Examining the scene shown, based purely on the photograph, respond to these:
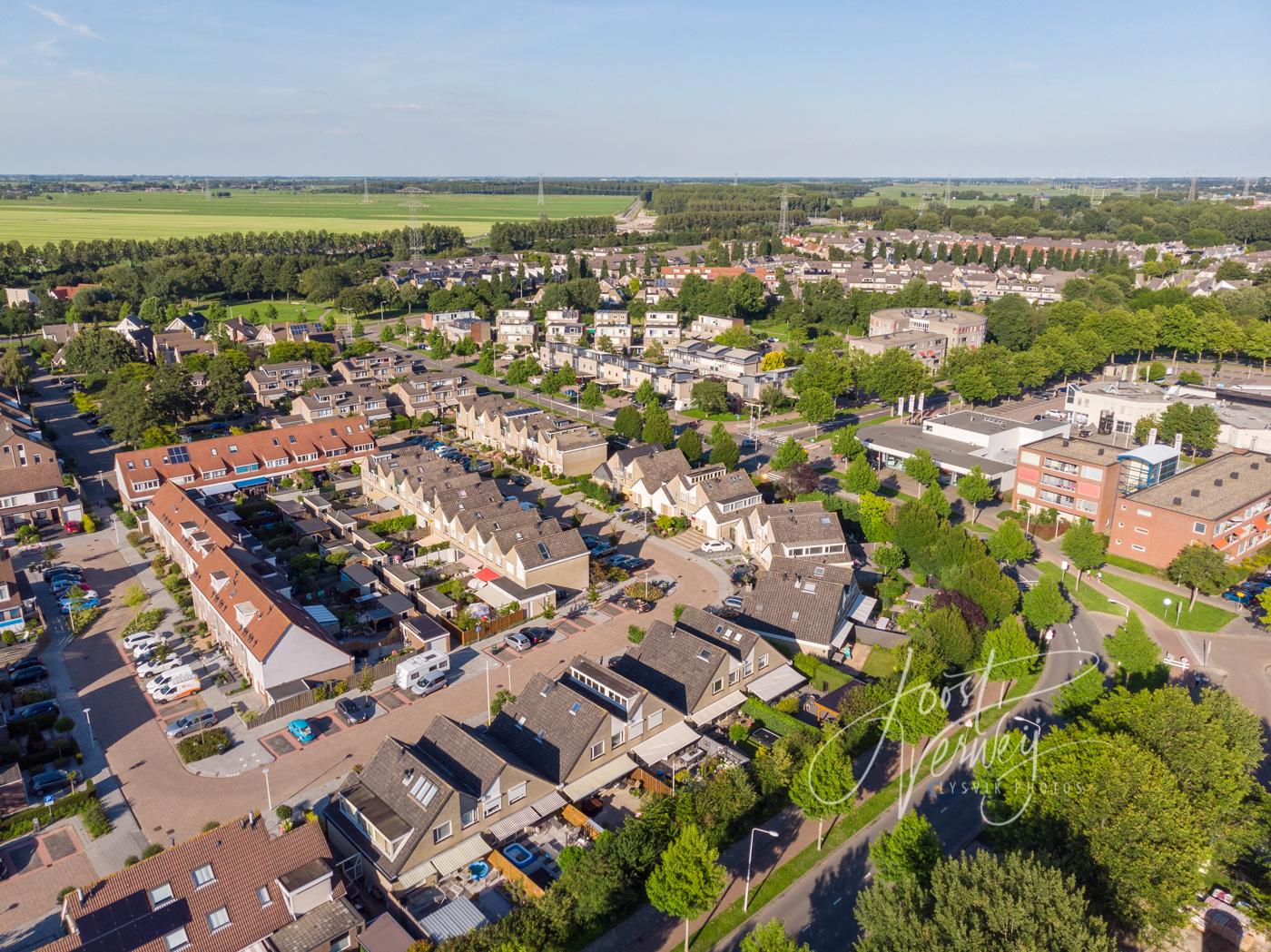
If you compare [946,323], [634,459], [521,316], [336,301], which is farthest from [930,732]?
[336,301]

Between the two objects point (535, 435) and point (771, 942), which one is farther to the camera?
point (535, 435)

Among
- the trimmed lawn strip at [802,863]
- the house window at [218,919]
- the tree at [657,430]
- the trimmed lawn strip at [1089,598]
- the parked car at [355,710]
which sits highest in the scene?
the tree at [657,430]

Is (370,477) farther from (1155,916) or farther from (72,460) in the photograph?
(1155,916)

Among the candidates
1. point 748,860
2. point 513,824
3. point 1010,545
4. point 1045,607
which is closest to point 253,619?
point 513,824

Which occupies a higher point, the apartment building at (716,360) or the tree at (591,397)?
the apartment building at (716,360)

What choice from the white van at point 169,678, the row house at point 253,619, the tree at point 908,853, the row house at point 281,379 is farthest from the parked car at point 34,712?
the row house at point 281,379

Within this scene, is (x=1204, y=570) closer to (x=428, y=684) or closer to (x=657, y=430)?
(x=657, y=430)

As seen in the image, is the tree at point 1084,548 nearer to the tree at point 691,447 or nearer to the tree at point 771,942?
the tree at point 691,447
